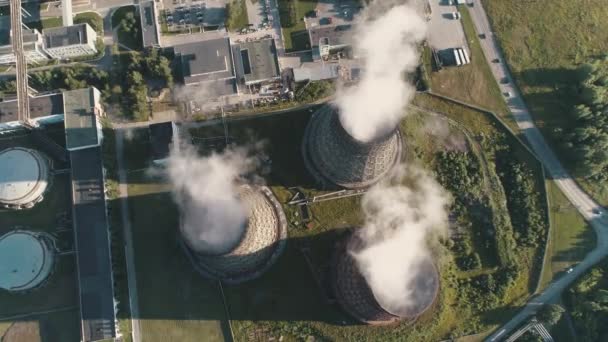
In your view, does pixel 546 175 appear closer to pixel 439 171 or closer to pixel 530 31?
pixel 439 171

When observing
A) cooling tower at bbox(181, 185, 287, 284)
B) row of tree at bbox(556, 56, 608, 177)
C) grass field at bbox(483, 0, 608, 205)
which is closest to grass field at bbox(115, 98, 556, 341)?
cooling tower at bbox(181, 185, 287, 284)

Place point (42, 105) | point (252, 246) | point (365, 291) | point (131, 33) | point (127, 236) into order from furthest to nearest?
1. point (131, 33)
2. point (127, 236)
3. point (42, 105)
4. point (365, 291)
5. point (252, 246)

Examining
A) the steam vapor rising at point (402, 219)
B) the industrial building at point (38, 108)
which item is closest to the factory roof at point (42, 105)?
the industrial building at point (38, 108)

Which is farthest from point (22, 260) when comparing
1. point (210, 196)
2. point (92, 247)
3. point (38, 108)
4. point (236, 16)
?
point (236, 16)

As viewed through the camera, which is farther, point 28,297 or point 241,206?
point 28,297

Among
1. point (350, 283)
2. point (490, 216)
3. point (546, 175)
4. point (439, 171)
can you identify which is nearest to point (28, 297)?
point (350, 283)

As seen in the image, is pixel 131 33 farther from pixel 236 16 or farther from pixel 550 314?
pixel 550 314
